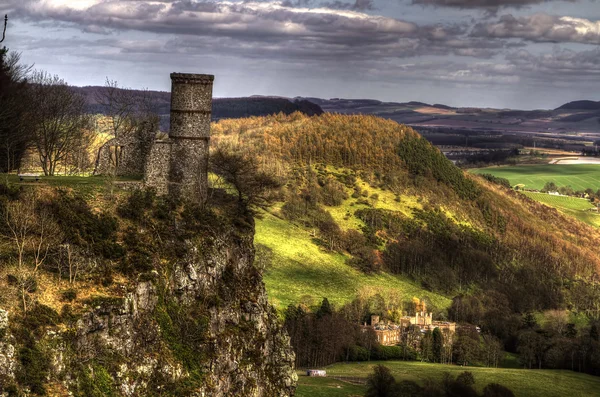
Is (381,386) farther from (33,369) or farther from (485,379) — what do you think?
(33,369)

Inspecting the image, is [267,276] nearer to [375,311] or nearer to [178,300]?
[375,311]

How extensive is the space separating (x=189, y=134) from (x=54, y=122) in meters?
24.5

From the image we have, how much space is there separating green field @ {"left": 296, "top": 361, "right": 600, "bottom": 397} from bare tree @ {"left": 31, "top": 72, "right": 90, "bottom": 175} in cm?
4513

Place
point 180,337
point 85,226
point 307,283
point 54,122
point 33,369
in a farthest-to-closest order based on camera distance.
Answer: point 307,283
point 54,122
point 180,337
point 85,226
point 33,369

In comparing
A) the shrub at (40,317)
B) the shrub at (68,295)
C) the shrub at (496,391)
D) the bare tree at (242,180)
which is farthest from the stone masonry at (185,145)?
the shrub at (496,391)

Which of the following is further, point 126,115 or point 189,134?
point 126,115

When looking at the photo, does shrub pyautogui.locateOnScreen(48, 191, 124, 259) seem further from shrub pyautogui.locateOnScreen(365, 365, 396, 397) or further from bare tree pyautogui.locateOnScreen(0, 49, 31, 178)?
shrub pyautogui.locateOnScreen(365, 365, 396, 397)

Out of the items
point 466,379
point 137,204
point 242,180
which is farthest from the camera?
point 466,379

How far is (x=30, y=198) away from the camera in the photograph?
175 feet

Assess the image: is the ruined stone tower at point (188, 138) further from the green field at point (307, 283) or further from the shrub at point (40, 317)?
the green field at point (307, 283)

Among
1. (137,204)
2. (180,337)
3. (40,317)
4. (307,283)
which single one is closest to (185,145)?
(137,204)

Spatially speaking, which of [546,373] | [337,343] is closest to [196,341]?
[337,343]

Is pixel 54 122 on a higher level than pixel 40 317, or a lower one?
higher

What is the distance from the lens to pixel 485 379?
12381 cm
